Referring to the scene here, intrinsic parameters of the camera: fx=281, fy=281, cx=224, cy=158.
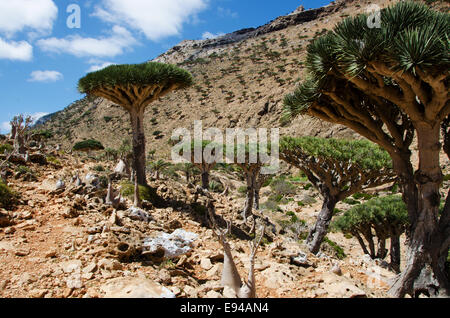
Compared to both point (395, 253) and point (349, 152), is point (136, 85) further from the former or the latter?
point (395, 253)

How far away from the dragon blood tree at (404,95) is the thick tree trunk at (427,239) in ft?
0.05

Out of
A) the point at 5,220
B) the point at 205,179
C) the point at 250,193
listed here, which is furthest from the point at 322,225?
the point at 205,179

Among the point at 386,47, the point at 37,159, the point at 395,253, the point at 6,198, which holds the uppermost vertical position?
the point at 386,47

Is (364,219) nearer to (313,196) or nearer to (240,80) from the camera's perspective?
(313,196)

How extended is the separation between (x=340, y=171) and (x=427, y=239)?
454 cm

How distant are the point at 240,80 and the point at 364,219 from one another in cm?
3942

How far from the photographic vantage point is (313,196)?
81.2 ft

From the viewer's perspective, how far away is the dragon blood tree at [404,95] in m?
4.17

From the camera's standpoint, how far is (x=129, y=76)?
29.6ft

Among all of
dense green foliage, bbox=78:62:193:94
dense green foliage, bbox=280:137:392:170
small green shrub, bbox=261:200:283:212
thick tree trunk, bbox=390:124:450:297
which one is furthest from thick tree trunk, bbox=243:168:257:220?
thick tree trunk, bbox=390:124:450:297

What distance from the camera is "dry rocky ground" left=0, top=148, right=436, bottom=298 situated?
3.51 m

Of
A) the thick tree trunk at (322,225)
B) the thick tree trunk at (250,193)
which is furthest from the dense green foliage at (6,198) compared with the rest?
the thick tree trunk at (250,193)

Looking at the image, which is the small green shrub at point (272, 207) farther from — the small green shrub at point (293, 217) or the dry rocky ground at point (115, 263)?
the dry rocky ground at point (115, 263)

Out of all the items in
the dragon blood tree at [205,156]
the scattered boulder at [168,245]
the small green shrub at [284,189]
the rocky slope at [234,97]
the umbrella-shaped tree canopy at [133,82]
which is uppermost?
the rocky slope at [234,97]
